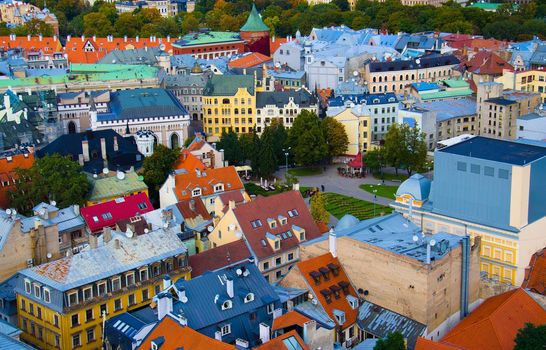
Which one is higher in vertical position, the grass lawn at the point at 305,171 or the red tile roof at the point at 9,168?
the red tile roof at the point at 9,168

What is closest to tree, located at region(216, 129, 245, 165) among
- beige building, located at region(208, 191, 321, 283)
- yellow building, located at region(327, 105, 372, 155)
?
yellow building, located at region(327, 105, 372, 155)

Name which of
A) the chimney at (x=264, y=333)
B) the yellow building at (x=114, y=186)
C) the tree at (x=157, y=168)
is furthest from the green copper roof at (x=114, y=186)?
the chimney at (x=264, y=333)

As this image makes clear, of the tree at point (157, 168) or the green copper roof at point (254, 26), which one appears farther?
the green copper roof at point (254, 26)

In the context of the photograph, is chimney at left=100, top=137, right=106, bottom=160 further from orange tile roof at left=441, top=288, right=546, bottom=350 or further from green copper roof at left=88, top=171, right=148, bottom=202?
orange tile roof at left=441, top=288, right=546, bottom=350

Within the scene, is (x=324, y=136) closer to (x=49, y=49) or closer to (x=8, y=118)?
(x=8, y=118)

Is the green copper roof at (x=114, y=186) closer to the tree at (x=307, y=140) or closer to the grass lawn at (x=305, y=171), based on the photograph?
the tree at (x=307, y=140)

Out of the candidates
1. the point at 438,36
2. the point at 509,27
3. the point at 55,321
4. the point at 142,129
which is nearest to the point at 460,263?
the point at 55,321

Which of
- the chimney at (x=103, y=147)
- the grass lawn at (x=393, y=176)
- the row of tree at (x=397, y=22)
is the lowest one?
the grass lawn at (x=393, y=176)
